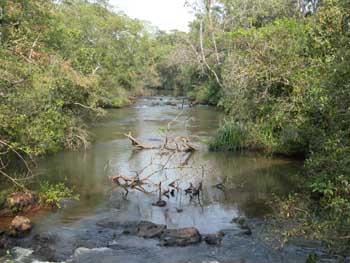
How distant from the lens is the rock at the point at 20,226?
41.5 feet

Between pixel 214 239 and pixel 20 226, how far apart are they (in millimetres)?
5670

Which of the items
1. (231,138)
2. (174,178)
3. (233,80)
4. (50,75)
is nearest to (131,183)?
(174,178)

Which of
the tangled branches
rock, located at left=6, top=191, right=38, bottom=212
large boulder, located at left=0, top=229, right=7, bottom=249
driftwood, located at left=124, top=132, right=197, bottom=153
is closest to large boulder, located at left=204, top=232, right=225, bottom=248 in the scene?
the tangled branches

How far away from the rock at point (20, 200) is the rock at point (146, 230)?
12.4 feet

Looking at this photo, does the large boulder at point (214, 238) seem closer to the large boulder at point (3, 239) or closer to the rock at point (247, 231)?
the rock at point (247, 231)

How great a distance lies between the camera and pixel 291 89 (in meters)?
21.0

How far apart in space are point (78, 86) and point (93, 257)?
568 inches

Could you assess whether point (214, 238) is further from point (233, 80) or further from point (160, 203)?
point (233, 80)

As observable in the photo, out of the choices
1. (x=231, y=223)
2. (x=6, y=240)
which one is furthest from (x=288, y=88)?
(x=6, y=240)

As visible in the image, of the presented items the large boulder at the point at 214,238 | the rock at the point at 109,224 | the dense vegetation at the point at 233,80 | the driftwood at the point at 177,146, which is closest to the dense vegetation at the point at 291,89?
the dense vegetation at the point at 233,80

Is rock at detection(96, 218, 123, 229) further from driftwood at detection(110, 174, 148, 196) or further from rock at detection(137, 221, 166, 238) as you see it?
driftwood at detection(110, 174, 148, 196)

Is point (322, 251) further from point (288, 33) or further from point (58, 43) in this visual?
point (58, 43)

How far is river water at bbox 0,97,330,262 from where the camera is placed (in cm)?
1154

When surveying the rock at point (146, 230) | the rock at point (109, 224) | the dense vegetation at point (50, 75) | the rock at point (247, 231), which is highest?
the dense vegetation at point (50, 75)
